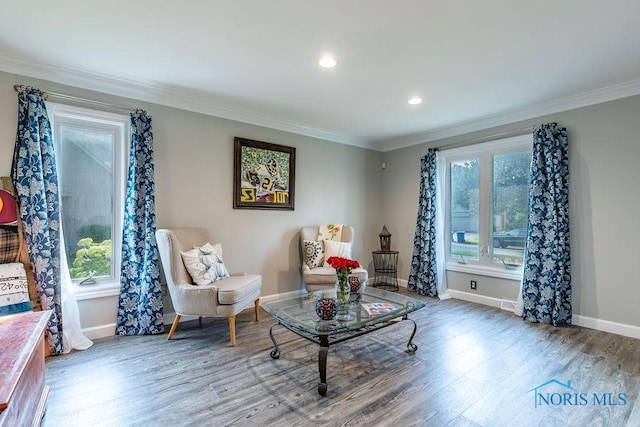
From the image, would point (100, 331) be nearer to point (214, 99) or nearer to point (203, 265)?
point (203, 265)

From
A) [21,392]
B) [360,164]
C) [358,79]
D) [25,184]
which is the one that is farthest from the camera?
[360,164]

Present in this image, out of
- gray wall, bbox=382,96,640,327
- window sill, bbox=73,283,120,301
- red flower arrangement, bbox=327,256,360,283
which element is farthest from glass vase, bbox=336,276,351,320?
gray wall, bbox=382,96,640,327

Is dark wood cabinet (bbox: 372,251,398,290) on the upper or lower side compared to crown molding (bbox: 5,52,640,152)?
lower

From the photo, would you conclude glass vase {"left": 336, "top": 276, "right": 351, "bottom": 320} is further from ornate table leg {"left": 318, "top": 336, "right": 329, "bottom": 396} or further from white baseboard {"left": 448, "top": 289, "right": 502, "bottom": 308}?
white baseboard {"left": 448, "top": 289, "right": 502, "bottom": 308}

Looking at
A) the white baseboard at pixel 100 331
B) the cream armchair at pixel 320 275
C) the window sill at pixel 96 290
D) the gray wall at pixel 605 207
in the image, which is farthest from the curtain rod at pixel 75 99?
the gray wall at pixel 605 207

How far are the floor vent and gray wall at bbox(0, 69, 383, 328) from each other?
2.00 metres

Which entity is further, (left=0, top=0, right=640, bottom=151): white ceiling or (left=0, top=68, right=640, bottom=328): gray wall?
(left=0, top=68, right=640, bottom=328): gray wall

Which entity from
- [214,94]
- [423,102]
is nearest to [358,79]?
[423,102]

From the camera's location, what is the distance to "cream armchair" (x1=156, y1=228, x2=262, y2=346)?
2.75 meters

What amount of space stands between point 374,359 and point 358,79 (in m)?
2.48

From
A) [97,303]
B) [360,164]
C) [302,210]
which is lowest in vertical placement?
[97,303]

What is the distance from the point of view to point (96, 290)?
2893 mm

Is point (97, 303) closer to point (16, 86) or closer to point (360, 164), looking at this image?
point (16, 86)

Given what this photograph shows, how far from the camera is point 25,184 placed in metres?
2.49
